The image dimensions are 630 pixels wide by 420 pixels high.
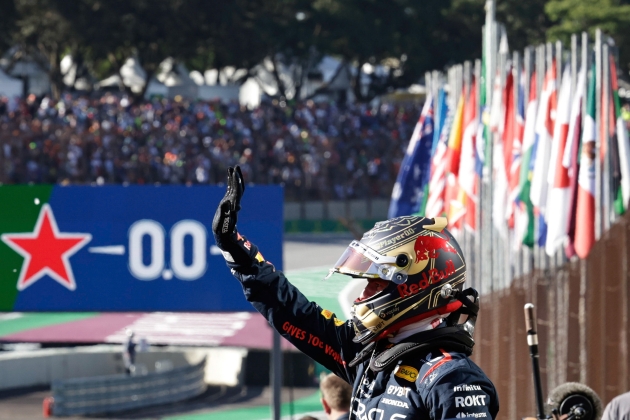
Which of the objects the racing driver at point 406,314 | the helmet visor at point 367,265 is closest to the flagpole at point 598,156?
the racing driver at point 406,314

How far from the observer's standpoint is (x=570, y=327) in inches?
312

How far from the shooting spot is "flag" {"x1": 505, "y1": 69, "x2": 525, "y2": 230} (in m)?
10.5

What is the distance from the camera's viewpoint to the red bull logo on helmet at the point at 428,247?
304cm

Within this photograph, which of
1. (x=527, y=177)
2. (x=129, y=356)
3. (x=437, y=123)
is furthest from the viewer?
(x=129, y=356)

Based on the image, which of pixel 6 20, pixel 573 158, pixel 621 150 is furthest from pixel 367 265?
pixel 6 20

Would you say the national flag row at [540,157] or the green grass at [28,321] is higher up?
the national flag row at [540,157]

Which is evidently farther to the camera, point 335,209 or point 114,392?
point 335,209

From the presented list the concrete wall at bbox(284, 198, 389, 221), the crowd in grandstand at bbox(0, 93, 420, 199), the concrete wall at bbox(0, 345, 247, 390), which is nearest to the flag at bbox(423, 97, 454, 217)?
the concrete wall at bbox(0, 345, 247, 390)

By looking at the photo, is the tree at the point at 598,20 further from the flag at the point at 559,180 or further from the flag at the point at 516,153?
the flag at the point at 559,180

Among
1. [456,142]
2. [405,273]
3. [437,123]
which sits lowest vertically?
[405,273]

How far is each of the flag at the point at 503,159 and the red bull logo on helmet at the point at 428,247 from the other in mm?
7681

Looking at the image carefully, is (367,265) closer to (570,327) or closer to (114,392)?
(570,327)

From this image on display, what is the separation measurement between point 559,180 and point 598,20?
1488 inches

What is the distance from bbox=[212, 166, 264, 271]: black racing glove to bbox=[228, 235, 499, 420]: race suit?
0.01 m
